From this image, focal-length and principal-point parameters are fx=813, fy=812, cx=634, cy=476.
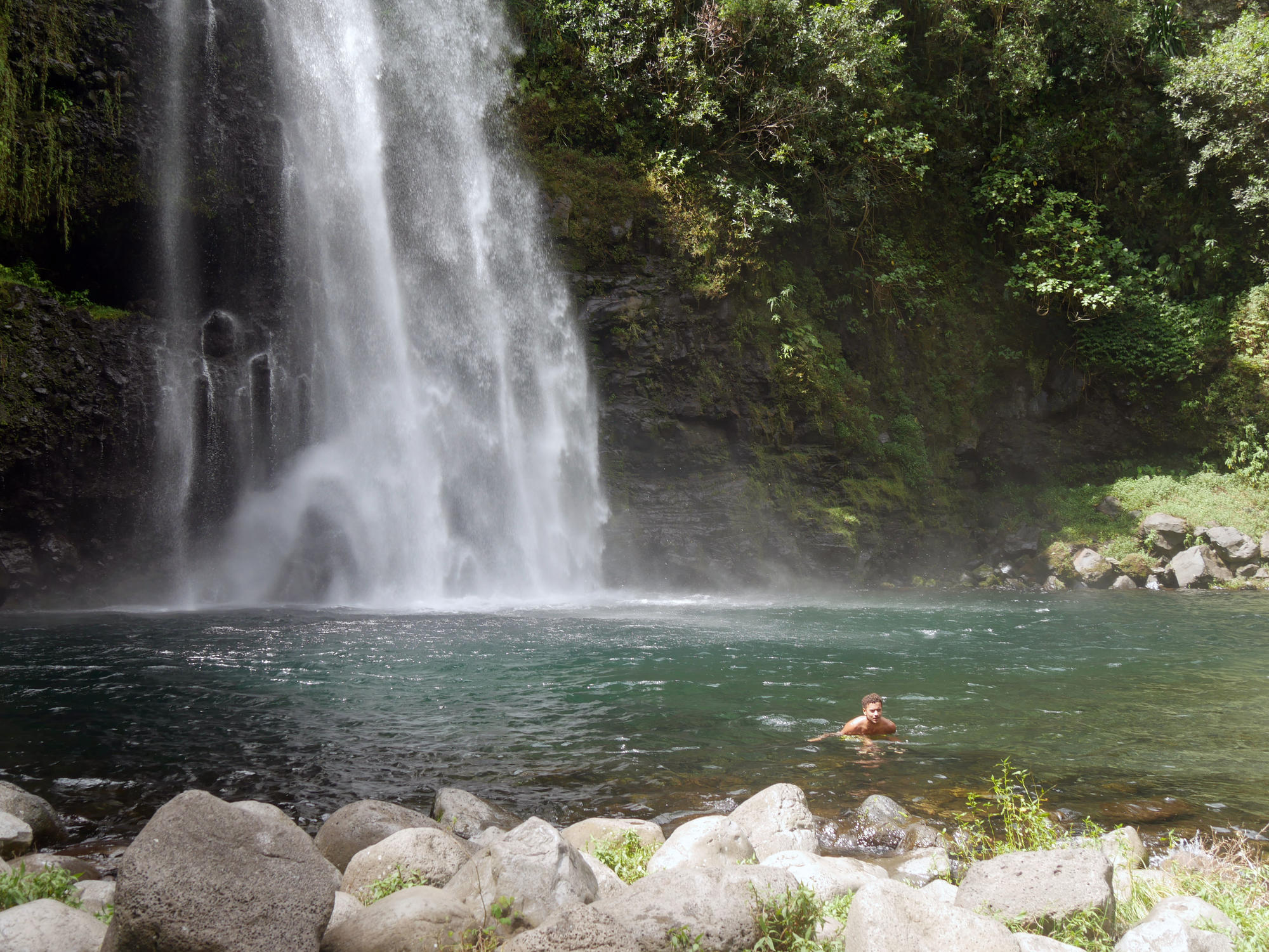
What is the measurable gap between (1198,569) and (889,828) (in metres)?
17.4

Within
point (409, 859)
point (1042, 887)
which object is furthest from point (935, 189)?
point (409, 859)

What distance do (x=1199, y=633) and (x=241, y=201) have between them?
1932cm

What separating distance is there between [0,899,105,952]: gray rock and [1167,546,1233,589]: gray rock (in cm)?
2102

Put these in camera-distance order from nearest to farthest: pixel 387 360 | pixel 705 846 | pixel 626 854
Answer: pixel 705 846
pixel 626 854
pixel 387 360

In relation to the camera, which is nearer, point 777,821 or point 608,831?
point 608,831

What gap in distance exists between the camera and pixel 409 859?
4.05 meters

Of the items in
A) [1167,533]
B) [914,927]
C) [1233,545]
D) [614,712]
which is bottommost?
[614,712]

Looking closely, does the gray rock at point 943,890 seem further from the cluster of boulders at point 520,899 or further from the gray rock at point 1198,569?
the gray rock at point 1198,569

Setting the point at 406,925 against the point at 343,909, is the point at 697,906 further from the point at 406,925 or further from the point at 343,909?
the point at 343,909

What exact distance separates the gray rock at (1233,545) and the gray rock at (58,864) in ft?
72.5

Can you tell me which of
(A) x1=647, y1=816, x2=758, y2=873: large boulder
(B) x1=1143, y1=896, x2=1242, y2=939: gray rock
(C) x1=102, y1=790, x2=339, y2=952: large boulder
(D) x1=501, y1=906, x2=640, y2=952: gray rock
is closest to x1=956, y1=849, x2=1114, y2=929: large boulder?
(B) x1=1143, y1=896, x2=1242, y2=939: gray rock

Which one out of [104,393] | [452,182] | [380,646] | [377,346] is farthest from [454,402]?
[380,646]

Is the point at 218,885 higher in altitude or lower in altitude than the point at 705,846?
higher

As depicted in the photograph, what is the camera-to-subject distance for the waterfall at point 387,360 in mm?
16594
